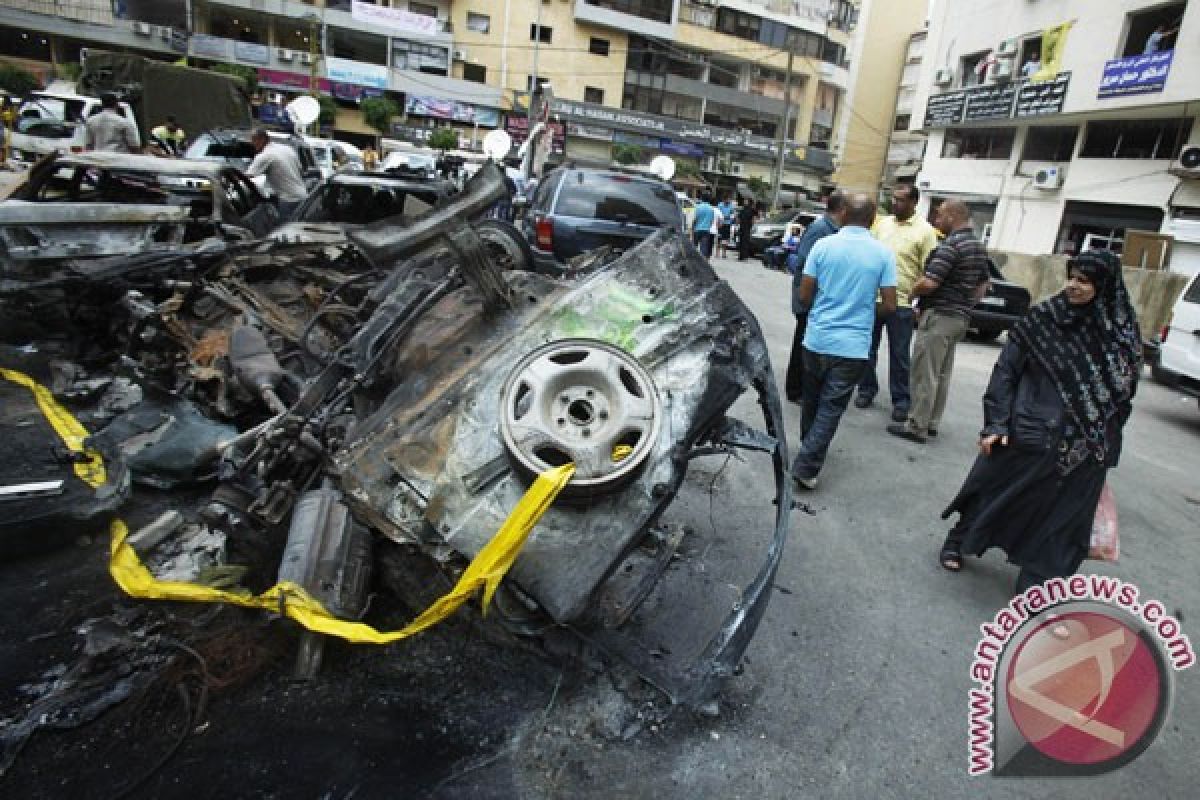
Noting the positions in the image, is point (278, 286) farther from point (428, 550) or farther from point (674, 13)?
point (674, 13)

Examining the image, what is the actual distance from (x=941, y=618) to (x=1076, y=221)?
2111 cm

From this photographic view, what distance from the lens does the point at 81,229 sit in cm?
477

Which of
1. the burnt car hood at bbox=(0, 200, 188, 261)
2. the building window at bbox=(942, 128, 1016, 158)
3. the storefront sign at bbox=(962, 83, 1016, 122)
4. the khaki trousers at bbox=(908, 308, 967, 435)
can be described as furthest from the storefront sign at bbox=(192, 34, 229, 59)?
the khaki trousers at bbox=(908, 308, 967, 435)

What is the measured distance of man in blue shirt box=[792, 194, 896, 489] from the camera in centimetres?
396

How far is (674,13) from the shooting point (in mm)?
39312

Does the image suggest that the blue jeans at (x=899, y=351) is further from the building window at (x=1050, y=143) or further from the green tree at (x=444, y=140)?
the green tree at (x=444, y=140)

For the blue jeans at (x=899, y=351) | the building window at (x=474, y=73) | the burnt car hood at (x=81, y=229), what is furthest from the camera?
the building window at (x=474, y=73)

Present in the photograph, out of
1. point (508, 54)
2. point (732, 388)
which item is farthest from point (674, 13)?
point (732, 388)

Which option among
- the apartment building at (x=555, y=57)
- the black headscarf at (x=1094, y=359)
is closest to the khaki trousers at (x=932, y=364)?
the black headscarf at (x=1094, y=359)

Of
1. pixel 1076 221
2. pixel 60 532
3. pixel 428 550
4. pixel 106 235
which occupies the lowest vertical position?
pixel 60 532

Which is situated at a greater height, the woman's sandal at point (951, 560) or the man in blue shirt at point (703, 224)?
the man in blue shirt at point (703, 224)

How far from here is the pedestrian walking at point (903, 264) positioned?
5.46 metres

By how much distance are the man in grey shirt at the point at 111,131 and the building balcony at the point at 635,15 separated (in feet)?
108

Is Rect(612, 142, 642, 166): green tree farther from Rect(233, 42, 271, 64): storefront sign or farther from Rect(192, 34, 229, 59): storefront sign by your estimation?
Rect(192, 34, 229, 59): storefront sign
